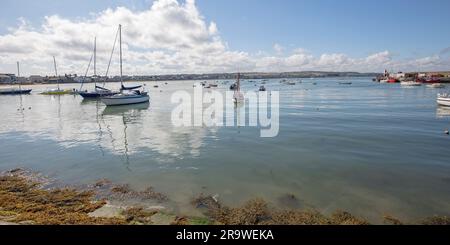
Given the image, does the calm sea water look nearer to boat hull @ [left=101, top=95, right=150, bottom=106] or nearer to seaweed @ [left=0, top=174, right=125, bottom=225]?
seaweed @ [left=0, top=174, right=125, bottom=225]

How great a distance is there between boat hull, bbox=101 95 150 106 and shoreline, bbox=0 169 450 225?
42216mm

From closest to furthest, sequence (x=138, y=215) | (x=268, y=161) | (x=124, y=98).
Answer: (x=138, y=215), (x=268, y=161), (x=124, y=98)

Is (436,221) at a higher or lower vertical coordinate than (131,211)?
lower

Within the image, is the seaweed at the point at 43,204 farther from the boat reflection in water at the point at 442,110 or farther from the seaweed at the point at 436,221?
the boat reflection in water at the point at 442,110

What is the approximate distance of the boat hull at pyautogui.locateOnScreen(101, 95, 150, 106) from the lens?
177ft

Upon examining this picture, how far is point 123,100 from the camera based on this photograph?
55.8 m

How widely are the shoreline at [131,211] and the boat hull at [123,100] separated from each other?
1662 inches

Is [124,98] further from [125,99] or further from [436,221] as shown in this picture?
[436,221]

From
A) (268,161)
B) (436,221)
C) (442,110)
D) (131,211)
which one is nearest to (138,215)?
(131,211)

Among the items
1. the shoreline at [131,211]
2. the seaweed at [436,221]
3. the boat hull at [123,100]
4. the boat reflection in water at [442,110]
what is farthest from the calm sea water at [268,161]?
the boat hull at [123,100]

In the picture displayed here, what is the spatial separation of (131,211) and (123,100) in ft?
157
